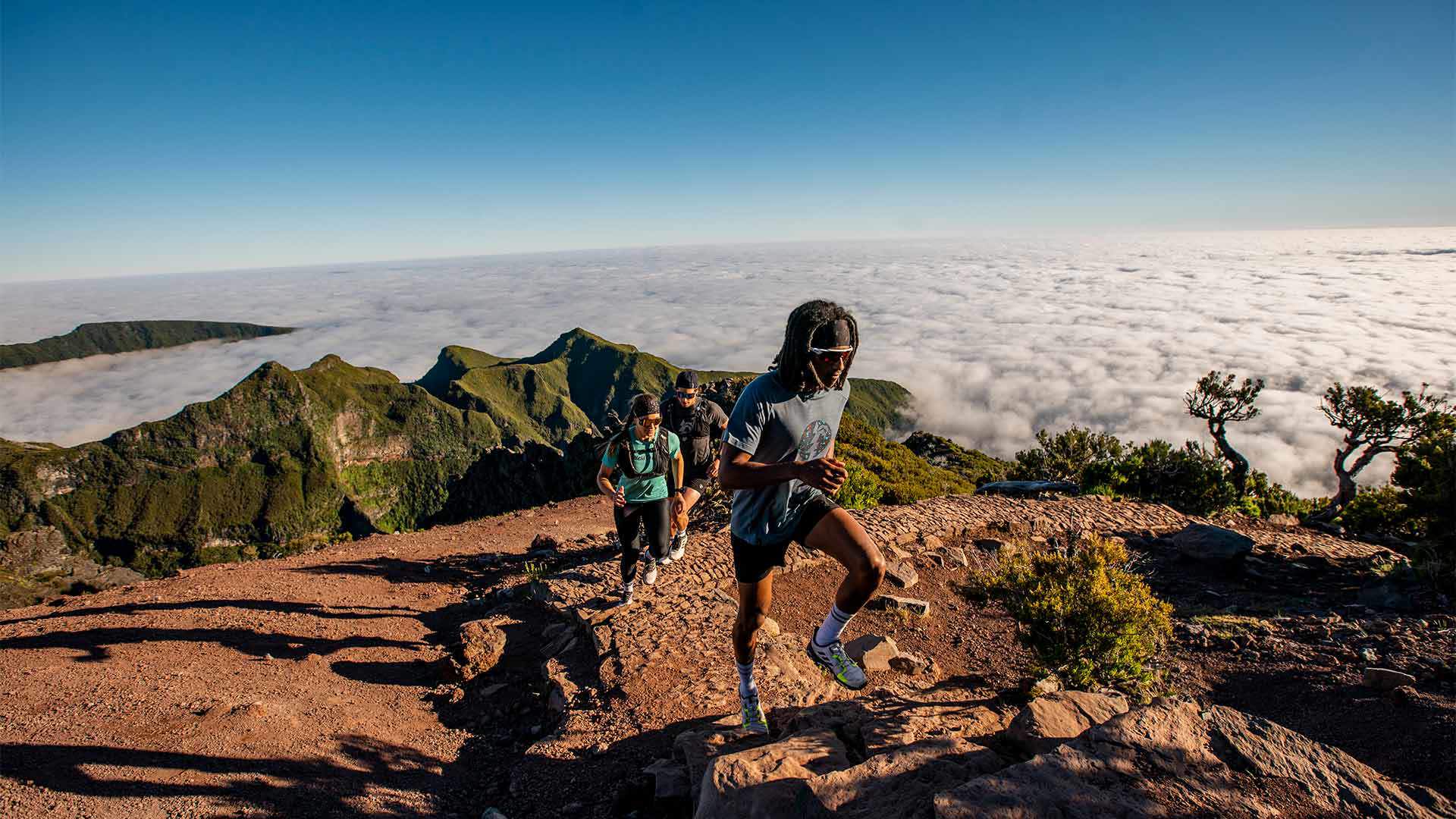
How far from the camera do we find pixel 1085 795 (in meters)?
2.06

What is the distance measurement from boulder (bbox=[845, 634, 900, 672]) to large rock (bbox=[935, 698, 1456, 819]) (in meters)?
2.42

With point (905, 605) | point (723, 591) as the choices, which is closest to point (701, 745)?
point (723, 591)

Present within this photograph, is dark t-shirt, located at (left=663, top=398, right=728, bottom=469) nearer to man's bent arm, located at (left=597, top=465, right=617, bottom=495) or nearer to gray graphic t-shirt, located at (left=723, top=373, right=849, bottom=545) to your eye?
man's bent arm, located at (left=597, top=465, right=617, bottom=495)

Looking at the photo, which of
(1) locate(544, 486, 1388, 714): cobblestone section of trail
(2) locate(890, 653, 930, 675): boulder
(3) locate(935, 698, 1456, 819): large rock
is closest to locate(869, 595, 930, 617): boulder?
(1) locate(544, 486, 1388, 714): cobblestone section of trail

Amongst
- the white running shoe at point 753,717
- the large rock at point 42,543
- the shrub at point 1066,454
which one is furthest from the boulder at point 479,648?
the large rock at point 42,543

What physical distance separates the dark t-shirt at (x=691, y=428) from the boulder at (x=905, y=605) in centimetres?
232

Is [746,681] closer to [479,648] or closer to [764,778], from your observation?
[764,778]

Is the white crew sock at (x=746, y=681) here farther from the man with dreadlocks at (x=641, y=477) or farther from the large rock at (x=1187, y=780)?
the man with dreadlocks at (x=641, y=477)

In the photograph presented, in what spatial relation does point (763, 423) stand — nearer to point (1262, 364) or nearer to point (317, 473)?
point (317, 473)

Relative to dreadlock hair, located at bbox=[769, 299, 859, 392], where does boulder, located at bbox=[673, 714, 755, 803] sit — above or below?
below

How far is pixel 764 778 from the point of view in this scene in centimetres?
263

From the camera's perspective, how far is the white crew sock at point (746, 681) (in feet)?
11.0

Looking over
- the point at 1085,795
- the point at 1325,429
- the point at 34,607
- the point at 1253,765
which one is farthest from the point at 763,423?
the point at 1325,429

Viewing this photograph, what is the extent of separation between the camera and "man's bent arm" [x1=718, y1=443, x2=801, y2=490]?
2.76 m
